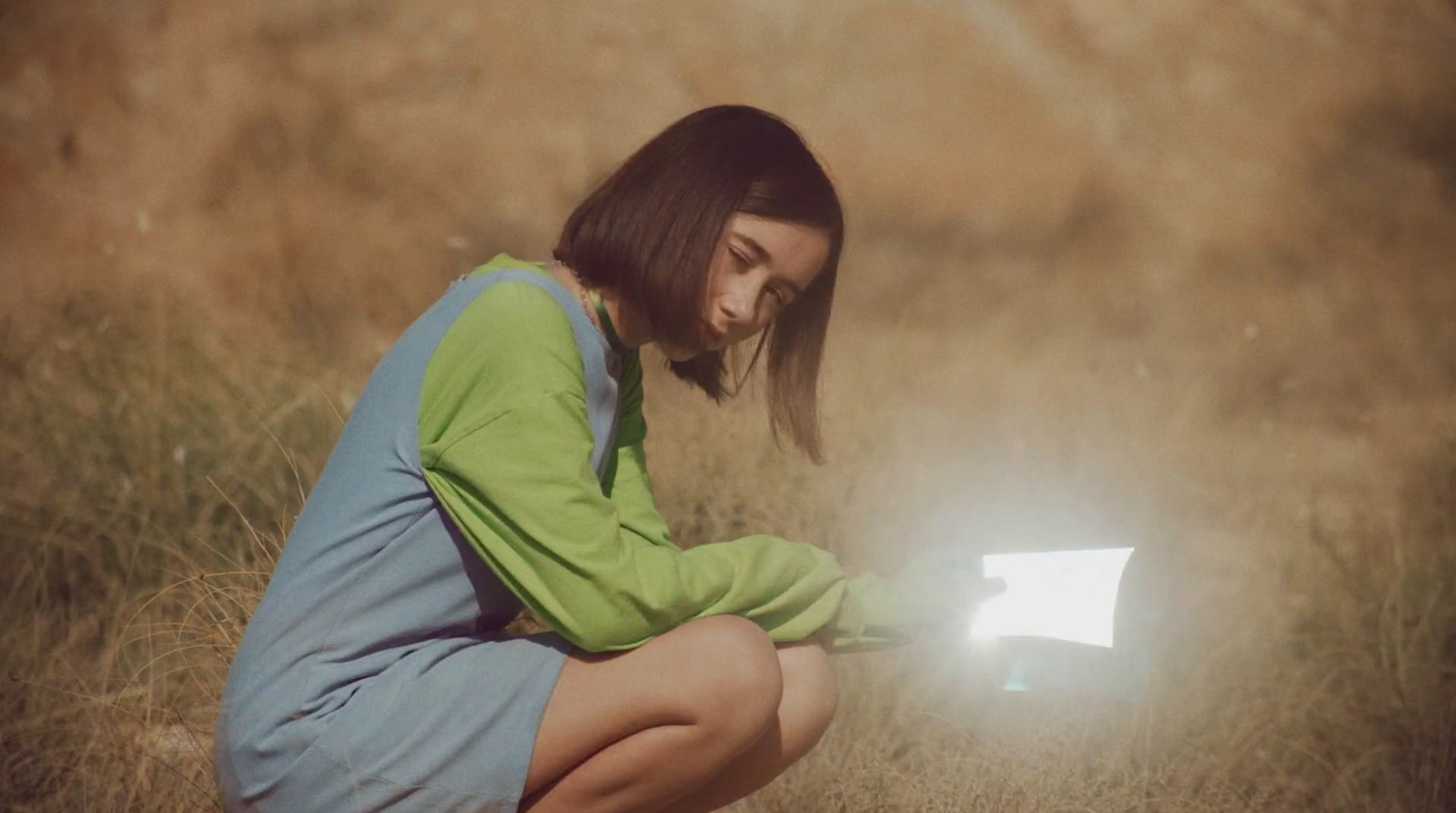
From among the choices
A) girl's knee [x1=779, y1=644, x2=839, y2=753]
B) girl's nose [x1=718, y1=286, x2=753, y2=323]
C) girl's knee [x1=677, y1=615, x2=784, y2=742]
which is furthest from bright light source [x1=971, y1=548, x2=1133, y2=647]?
girl's nose [x1=718, y1=286, x2=753, y2=323]

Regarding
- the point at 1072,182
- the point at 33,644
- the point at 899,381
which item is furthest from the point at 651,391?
the point at 33,644

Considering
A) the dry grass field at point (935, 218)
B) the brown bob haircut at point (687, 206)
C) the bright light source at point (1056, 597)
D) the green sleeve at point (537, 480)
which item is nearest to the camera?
the green sleeve at point (537, 480)

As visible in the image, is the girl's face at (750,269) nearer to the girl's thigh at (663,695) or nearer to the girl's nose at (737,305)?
the girl's nose at (737,305)

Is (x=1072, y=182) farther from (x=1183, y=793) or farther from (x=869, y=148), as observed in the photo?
(x=1183, y=793)

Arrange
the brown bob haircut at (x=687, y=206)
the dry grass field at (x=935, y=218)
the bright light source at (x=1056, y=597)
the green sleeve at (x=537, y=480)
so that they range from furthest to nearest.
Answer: the dry grass field at (x=935, y=218) < the bright light source at (x=1056, y=597) < the brown bob haircut at (x=687, y=206) < the green sleeve at (x=537, y=480)

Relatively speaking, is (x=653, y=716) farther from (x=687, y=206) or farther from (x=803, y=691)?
(x=687, y=206)

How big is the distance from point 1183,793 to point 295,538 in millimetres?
1482

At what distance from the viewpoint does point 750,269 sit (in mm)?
1669

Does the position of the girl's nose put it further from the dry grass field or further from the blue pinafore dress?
the dry grass field

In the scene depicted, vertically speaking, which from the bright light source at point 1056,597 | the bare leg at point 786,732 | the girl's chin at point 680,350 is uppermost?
the girl's chin at point 680,350

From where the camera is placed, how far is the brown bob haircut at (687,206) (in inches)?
64.3

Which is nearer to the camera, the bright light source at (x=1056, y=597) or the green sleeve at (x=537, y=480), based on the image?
the green sleeve at (x=537, y=480)

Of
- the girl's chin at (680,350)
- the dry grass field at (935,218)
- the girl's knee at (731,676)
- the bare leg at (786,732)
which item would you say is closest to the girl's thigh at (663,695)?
the girl's knee at (731,676)

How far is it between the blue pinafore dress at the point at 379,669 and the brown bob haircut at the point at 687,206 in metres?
0.16
